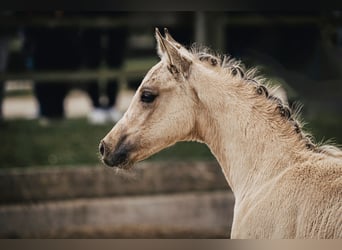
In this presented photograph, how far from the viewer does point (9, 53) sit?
5301mm

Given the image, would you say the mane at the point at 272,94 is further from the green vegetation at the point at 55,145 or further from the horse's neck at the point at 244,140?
the green vegetation at the point at 55,145

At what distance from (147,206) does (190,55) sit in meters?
2.43

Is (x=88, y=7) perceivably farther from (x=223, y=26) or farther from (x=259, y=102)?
(x=223, y=26)

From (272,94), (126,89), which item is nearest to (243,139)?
(272,94)

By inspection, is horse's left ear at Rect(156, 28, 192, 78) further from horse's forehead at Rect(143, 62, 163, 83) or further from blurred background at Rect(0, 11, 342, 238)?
blurred background at Rect(0, 11, 342, 238)

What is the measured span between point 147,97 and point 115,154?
233 mm

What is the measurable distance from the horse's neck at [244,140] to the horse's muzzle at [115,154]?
0.96 feet

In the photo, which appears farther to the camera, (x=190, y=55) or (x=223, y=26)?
(x=223, y=26)

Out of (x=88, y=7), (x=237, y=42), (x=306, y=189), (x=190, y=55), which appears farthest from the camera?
(x=237, y=42)

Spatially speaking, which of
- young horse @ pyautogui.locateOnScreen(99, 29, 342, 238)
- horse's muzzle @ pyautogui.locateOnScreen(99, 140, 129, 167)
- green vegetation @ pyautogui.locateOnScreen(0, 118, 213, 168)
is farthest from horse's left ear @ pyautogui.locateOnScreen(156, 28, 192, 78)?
green vegetation @ pyautogui.locateOnScreen(0, 118, 213, 168)

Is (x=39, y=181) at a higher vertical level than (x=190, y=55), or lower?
lower

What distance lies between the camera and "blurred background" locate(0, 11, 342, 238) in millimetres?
4930

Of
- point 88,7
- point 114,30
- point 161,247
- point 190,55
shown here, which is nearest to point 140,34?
point 114,30

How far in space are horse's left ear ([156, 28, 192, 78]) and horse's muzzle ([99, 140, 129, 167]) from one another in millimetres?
328
